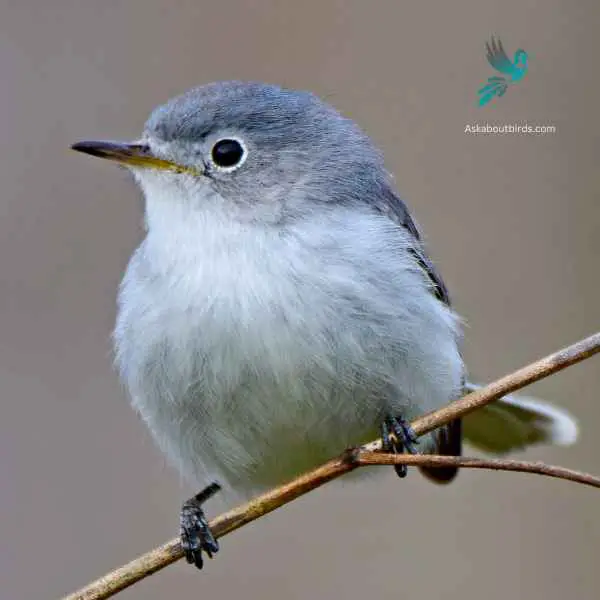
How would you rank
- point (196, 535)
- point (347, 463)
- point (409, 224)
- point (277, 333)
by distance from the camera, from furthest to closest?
point (409, 224) < point (196, 535) < point (277, 333) < point (347, 463)

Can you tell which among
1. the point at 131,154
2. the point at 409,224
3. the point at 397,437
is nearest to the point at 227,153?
the point at 131,154

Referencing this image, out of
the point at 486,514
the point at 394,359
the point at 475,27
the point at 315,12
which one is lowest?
the point at 486,514

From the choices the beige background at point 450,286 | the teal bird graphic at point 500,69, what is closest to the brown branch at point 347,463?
the beige background at point 450,286

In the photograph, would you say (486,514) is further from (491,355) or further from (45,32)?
(45,32)

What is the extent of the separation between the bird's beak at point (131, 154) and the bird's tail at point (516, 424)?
1358 millimetres

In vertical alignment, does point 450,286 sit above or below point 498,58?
below

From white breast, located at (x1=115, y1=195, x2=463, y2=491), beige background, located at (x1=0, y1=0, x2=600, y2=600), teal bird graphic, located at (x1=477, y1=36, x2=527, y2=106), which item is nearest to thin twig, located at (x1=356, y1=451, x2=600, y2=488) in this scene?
white breast, located at (x1=115, y1=195, x2=463, y2=491)

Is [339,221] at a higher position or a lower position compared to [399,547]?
higher

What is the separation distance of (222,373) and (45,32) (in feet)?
8.79

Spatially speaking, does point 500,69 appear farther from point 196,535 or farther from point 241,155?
point 196,535

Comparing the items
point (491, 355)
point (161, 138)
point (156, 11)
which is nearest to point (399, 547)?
point (491, 355)

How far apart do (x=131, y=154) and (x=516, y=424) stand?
1715 mm

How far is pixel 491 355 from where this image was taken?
4453mm

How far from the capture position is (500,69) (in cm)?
440
